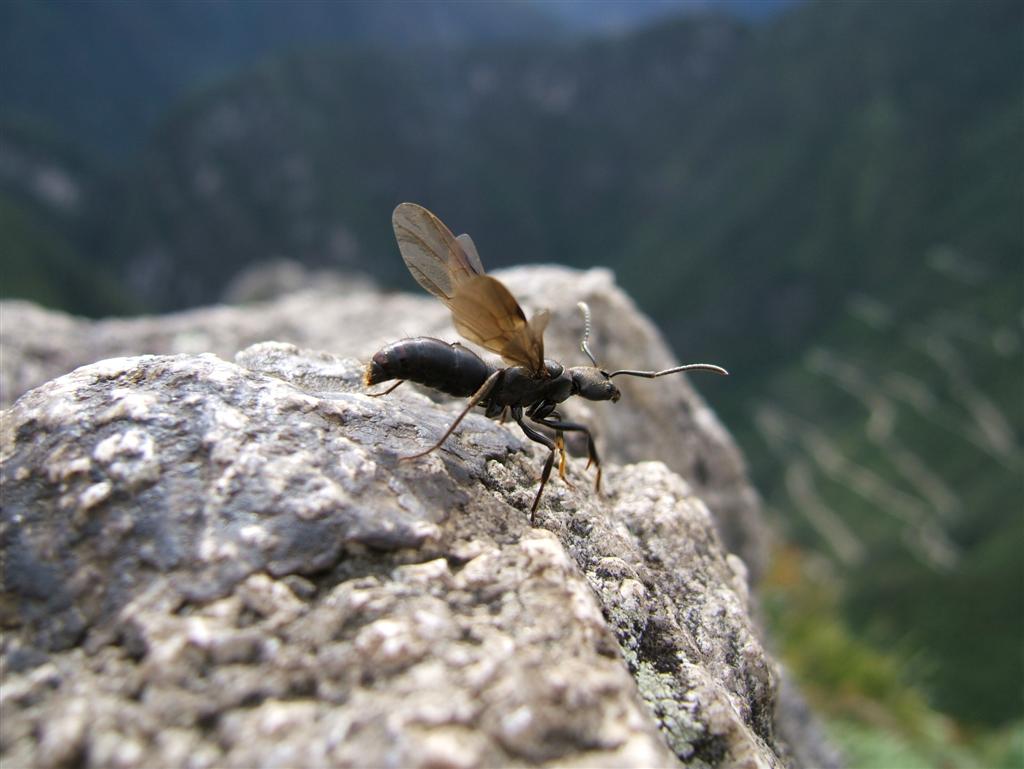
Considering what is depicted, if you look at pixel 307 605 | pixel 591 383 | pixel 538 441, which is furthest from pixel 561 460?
pixel 307 605

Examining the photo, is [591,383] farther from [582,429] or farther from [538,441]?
[538,441]

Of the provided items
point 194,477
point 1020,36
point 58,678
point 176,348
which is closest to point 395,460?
point 194,477

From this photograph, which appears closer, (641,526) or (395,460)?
(395,460)

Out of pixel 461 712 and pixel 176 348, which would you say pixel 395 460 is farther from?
pixel 176 348

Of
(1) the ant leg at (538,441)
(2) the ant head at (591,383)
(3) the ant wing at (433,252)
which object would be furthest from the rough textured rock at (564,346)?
(3) the ant wing at (433,252)

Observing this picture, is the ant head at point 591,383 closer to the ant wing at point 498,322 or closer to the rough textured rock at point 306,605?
the ant wing at point 498,322
